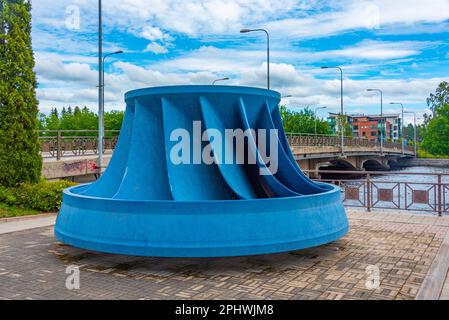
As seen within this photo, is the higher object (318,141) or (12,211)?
(318,141)

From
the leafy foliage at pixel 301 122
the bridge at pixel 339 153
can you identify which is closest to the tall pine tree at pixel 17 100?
the bridge at pixel 339 153

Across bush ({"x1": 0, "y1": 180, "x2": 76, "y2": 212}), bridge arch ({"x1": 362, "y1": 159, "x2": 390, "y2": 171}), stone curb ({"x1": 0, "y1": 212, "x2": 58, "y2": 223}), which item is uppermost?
bush ({"x1": 0, "y1": 180, "x2": 76, "y2": 212})

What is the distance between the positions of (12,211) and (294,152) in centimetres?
2873

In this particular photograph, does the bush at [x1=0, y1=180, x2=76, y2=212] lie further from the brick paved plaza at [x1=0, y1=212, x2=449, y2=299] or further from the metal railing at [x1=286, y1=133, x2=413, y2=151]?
the metal railing at [x1=286, y1=133, x2=413, y2=151]

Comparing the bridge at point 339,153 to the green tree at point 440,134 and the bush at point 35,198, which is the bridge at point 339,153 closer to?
the green tree at point 440,134

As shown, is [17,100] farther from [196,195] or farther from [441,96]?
[441,96]

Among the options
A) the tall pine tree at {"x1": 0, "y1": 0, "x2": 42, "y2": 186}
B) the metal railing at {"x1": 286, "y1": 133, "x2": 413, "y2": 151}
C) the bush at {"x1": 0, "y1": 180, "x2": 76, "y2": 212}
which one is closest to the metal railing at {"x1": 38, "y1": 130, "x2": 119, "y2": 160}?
the tall pine tree at {"x1": 0, "y1": 0, "x2": 42, "y2": 186}

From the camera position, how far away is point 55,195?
1518cm

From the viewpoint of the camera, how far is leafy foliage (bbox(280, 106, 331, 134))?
7844 centimetres

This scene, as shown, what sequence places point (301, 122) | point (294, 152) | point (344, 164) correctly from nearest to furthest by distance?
1. point (294, 152)
2. point (344, 164)
3. point (301, 122)

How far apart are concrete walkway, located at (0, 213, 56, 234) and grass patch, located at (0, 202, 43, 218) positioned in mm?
385

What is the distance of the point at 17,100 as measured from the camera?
15.9 meters

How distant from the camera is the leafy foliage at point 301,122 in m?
78.4

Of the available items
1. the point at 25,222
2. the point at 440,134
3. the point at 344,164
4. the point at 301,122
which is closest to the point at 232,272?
the point at 25,222
